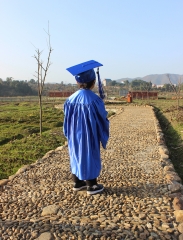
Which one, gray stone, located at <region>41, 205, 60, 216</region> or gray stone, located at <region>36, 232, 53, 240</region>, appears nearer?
gray stone, located at <region>36, 232, 53, 240</region>

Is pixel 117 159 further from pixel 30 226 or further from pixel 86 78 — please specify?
pixel 30 226

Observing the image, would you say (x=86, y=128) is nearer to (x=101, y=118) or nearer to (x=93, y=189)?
(x=101, y=118)

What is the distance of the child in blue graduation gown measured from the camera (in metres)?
3.39

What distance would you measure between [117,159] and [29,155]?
86.5 inches

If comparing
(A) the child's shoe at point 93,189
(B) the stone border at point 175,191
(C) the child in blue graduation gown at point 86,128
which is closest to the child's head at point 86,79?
(C) the child in blue graduation gown at point 86,128

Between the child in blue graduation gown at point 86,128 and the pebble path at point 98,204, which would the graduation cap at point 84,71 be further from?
the pebble path at point 98,204

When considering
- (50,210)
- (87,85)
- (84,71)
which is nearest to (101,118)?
(87,85)

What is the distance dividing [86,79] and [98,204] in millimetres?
1586

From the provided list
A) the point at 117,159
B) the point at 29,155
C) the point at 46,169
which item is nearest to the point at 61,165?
the point at 46,169

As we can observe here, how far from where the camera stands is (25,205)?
3320 mm

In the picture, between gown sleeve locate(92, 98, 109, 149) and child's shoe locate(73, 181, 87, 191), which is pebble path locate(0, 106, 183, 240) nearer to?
child's shoe locate(73, 181, 87, 191)

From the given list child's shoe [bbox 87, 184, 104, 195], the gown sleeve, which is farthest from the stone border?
the gown sleeve

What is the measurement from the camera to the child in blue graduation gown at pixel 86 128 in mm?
3389

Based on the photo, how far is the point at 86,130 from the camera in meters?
3.40
